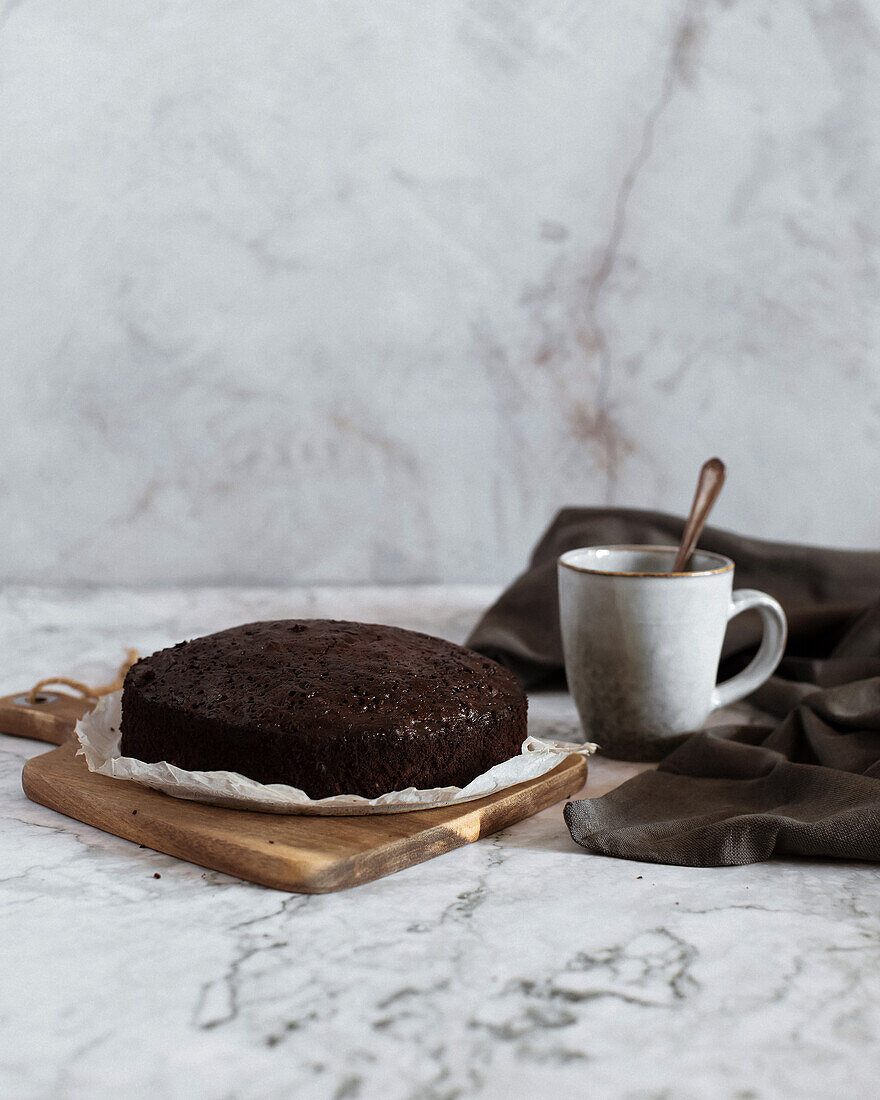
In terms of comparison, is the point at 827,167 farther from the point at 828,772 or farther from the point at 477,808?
the point at 477,808

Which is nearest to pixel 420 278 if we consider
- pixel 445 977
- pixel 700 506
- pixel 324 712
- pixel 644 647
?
pixel 700 506

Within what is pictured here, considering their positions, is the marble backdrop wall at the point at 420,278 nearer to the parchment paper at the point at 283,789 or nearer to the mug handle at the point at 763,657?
the mug handle at the point at 763,657

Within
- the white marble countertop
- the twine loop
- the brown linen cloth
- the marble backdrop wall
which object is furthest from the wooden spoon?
the marble backdrop wall

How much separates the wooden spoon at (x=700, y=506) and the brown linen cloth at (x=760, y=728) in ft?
0.46

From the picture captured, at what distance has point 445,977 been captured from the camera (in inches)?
20.2

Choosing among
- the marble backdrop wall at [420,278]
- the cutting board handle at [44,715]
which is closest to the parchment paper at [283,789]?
the cutting board handle at [44,715]

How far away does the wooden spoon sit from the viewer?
879 millimetres

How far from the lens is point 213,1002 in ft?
1.60

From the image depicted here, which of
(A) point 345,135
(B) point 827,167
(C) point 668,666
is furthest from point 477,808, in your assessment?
(B) point 827,167

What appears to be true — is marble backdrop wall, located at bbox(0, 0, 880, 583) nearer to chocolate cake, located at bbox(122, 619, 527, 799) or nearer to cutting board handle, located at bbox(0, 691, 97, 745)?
cutting board handle, located at bbox(0, 691, 97, 745)

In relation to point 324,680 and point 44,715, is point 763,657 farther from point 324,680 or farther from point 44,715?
point 44,715

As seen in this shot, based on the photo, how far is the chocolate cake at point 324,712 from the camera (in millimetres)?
651

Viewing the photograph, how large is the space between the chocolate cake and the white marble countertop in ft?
0.20

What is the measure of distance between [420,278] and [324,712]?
994mm
